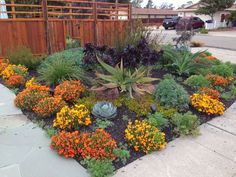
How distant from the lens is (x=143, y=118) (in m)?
3.61

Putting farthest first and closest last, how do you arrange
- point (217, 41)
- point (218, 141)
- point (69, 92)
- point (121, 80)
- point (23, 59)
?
1. point (217, 41)
2. point (23, 59)
3. point (121, 80)
4. point (69, 92)
5. point (218, 141)

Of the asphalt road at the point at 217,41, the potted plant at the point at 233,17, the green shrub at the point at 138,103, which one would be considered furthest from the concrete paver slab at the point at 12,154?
the potted plant at the point at 233,17

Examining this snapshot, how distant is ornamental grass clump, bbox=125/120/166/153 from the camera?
2.85m

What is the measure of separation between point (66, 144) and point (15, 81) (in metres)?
2.71

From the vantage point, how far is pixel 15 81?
474 cm

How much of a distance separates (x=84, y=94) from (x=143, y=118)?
127 centimetres

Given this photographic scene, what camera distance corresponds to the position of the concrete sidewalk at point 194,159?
98.2 inches

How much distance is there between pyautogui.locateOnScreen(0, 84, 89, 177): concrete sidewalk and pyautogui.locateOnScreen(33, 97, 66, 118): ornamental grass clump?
0.71 ft

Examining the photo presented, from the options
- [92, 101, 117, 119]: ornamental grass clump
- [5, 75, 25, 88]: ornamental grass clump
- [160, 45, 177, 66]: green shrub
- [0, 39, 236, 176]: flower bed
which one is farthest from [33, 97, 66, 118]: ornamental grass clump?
[160, 45, 177, 66]: green shrub

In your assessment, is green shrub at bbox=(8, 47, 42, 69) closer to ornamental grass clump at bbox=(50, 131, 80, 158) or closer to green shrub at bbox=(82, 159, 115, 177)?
ornamental grass clump at bbox=(50, 131, 80, 158)

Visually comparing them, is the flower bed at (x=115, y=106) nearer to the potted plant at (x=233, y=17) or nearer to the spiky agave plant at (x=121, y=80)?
the spiky agave plant at (x=121, y=80)

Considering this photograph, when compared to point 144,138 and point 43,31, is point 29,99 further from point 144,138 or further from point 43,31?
point 43,31

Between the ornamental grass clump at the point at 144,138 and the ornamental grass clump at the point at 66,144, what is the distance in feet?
2.29

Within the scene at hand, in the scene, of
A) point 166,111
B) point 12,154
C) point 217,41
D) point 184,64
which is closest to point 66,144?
point 12,154
